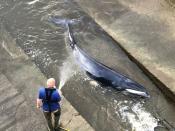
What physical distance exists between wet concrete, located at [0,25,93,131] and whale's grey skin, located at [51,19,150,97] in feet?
4.35

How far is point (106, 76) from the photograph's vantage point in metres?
12.2

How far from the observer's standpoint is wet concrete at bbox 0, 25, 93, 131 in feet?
35.5

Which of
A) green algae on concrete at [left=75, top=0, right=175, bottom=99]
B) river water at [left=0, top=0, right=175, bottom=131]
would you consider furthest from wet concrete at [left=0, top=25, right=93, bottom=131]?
green algae on concrete at [left=75, top=0, right=175, bottom=99]

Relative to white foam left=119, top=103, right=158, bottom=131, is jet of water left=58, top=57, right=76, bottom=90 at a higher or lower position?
higher

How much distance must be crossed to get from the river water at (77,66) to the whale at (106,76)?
0.16 meters

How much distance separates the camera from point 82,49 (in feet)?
43.8

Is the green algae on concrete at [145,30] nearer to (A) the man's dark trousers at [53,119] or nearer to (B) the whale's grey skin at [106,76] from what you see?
(B) the whale's grey skin at [106,76]

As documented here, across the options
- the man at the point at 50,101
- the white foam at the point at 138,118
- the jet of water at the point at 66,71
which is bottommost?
the white foam at the point at 138,118

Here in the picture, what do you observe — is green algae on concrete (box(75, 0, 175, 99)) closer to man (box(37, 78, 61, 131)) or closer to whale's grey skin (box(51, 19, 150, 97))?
whale's grey skin (box(51, 19, 150, 97))

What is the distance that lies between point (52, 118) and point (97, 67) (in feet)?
8.71

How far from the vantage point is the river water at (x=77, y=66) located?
11.4 meters

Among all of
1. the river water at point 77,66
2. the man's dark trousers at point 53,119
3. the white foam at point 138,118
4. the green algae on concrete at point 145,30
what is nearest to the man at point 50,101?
the man's dark trousers at point 53,119

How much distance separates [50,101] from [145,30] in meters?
4.87

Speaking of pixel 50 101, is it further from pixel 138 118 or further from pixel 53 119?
pixel 138 118
